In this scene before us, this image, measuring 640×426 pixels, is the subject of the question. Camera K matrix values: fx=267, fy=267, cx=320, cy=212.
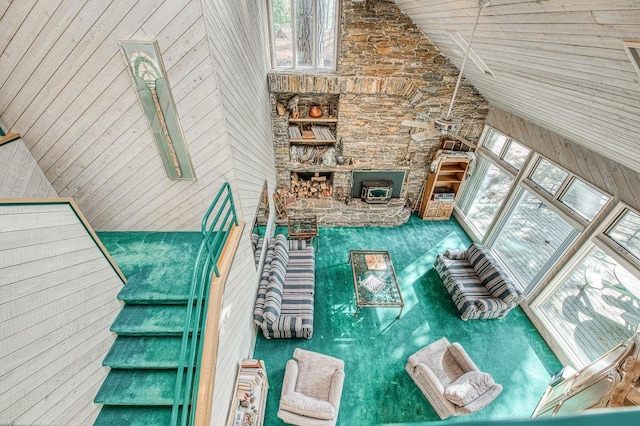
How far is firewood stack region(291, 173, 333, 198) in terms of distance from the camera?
6.38 meters

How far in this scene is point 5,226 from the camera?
155cm

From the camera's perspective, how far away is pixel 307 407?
9.99 feet

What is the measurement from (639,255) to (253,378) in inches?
192

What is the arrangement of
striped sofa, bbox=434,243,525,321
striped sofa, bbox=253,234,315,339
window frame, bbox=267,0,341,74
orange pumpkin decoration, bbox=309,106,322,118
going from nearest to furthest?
1. striped sofa, bbox=253,234,315,339
2. striped sofa, bbox=434,243,525,321
3. window frame, bbox=267,0,341,74
4. orange pumpkin decoration, bbox=309,106,322,118

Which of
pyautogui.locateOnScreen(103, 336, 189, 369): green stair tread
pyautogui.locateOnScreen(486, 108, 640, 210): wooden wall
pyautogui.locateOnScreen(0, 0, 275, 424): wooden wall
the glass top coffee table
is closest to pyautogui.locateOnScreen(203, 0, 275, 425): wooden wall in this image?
pyautogui.locateOnScreen(0, 0, 275, 424): wooden wall

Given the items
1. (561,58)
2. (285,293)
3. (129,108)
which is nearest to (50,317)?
(129,108)

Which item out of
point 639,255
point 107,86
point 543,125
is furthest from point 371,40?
point 639,255

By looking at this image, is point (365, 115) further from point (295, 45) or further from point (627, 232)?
point (627, 232)

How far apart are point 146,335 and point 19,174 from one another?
6.22ft

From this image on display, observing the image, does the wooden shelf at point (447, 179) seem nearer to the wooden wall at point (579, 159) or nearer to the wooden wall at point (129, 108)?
the wooden wall at point (579, 159)

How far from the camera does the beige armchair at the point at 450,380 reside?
3162 millimetres

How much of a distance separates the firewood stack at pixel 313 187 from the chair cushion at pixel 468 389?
4315 mm

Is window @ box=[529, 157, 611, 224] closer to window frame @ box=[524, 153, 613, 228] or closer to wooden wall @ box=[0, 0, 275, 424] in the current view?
window frame @ box=[524, 153, 613, 228]

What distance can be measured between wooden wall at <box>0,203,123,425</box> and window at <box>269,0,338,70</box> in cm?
447
